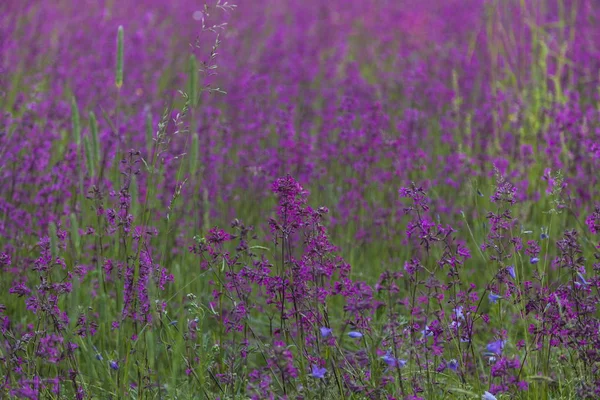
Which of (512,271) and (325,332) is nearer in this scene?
(325,332)

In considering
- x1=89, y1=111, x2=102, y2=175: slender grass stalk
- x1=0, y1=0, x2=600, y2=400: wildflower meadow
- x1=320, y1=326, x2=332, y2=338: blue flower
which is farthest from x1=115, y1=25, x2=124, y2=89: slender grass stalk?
x1=320, y1=326, x2=332, y2=338: blue flower

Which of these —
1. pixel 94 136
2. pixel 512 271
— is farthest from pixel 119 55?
pixel 512 271

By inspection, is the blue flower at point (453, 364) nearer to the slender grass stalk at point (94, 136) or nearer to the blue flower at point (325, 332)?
the blue flower at point (325, 332)

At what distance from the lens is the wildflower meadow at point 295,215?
8.53 ft

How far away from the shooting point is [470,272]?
4133 millimetres

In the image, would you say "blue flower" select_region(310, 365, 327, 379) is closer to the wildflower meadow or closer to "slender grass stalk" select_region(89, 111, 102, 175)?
the wildflower meadow

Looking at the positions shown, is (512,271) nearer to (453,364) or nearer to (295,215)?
(453,364)

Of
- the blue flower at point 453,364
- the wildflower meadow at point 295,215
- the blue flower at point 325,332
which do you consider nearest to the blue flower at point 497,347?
the wildflower meadow at point 295,215

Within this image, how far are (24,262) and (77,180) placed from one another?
63 centimetres

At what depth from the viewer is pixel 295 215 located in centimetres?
261

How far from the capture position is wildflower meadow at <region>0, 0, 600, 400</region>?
8.53 ft

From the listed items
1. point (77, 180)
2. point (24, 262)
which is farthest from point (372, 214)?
point (24, 262)

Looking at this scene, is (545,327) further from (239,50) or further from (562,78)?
(239,50)

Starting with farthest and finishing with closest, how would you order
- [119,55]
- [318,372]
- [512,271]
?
[512,271] < [119,55] < [318,372]
